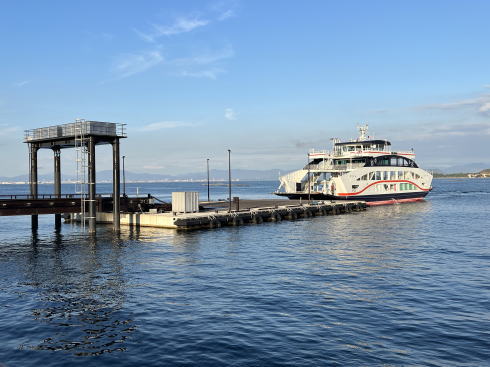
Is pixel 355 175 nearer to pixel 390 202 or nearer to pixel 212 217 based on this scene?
pixel 390 202

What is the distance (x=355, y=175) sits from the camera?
258 ft

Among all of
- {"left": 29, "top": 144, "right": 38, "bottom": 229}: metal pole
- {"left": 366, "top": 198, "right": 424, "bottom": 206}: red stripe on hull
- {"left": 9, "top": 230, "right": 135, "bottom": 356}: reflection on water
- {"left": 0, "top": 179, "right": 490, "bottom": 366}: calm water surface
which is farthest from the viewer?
{"left": 366, "top": 198, "right": 424, "bottom": 206}: red stripe on hull

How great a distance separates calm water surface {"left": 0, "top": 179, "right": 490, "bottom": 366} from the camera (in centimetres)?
1488

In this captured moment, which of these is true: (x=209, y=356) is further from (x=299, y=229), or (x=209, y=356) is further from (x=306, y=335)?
(x=299, y=229)

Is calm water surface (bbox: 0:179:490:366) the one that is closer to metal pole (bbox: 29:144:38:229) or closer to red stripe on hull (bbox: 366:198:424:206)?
metal pole (bbox: 29:144:38:229)

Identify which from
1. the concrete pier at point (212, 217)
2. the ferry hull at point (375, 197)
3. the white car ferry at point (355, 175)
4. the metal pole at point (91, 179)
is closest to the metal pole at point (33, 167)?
the concrete pier at point (212, 217)

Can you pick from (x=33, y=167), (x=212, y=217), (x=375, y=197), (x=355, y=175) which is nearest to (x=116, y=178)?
(x=33, y=167)

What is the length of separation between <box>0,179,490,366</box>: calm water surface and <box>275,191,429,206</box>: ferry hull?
37959 millimetres

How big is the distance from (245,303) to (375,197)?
2647 inches

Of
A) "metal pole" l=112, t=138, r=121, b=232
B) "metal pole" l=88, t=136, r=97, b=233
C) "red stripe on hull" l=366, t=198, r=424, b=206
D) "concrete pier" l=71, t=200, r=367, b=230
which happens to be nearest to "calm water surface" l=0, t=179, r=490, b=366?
"metal pole" l=88, t=136, r=97, b=233

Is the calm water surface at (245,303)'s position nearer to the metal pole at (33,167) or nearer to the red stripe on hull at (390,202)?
the metal pole at (33,167)

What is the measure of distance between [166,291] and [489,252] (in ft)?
84.0

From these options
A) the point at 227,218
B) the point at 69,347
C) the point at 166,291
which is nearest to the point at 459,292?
the point at 166,291

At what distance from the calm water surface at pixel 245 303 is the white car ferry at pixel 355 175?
1496 inches
